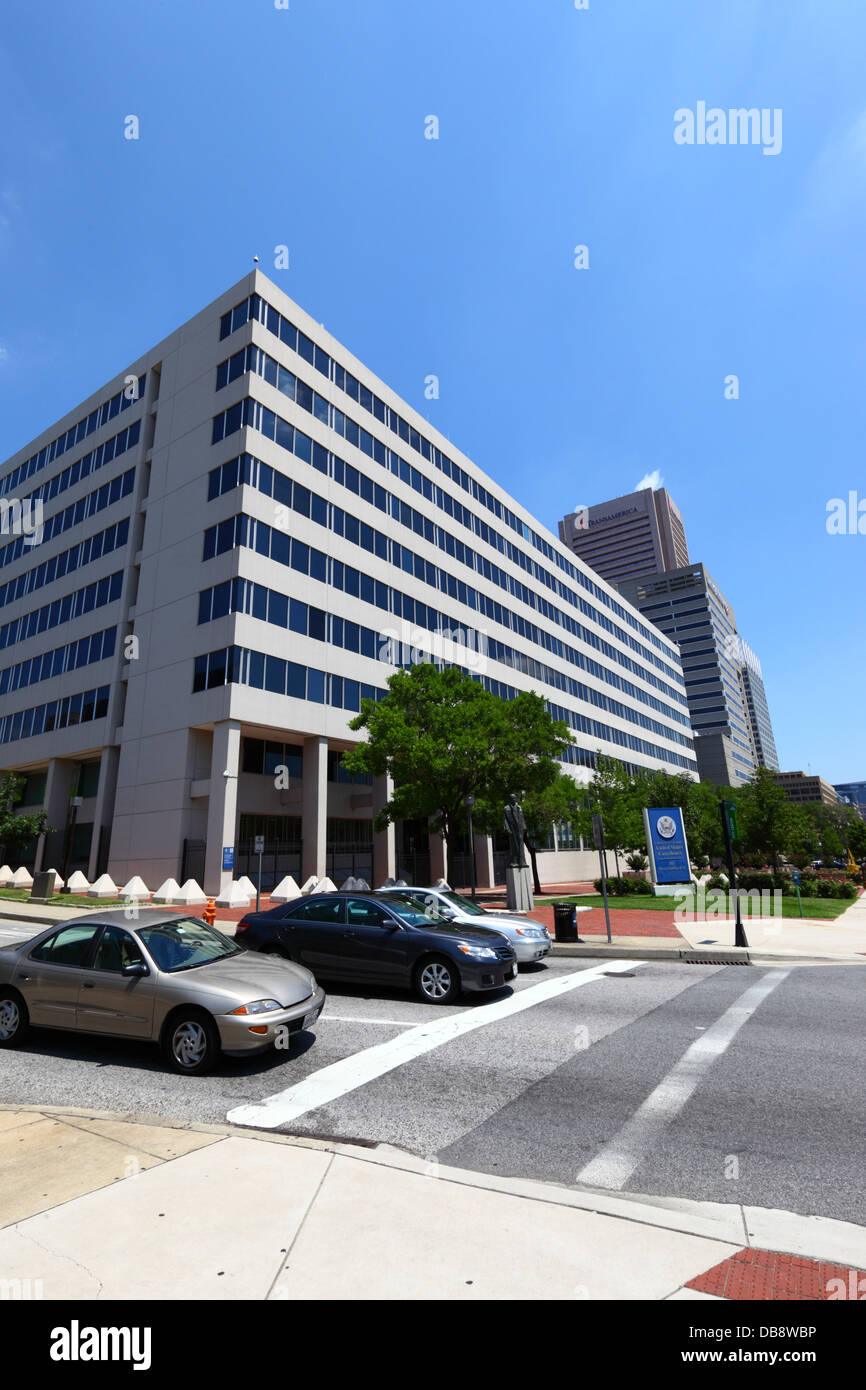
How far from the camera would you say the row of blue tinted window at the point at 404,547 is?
97.9 ft

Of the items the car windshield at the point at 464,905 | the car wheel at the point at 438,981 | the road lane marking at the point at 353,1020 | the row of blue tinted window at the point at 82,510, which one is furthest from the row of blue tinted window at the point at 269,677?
Result: the road lane marking at the point at 353,1020

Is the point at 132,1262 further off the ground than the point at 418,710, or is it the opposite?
the point at 418,710

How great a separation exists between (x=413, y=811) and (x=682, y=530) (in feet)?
574

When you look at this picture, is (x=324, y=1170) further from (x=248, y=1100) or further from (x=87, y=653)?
(x=87, y=653)

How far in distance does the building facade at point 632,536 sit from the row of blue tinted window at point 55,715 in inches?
5338

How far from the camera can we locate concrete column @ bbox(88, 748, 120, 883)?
32188 mm

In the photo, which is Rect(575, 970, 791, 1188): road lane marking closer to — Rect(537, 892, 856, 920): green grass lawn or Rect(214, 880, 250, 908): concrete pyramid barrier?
Rect(537, 892, 856, 920): green grass lawn

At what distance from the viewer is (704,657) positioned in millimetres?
132625

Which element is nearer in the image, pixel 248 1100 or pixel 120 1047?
pixel 248 1100

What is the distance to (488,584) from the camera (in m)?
47.3

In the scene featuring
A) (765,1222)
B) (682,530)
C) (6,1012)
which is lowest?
(765,1222)

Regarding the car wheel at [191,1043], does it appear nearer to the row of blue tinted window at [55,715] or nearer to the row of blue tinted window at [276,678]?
the row of blue tinted window at [276,678]
